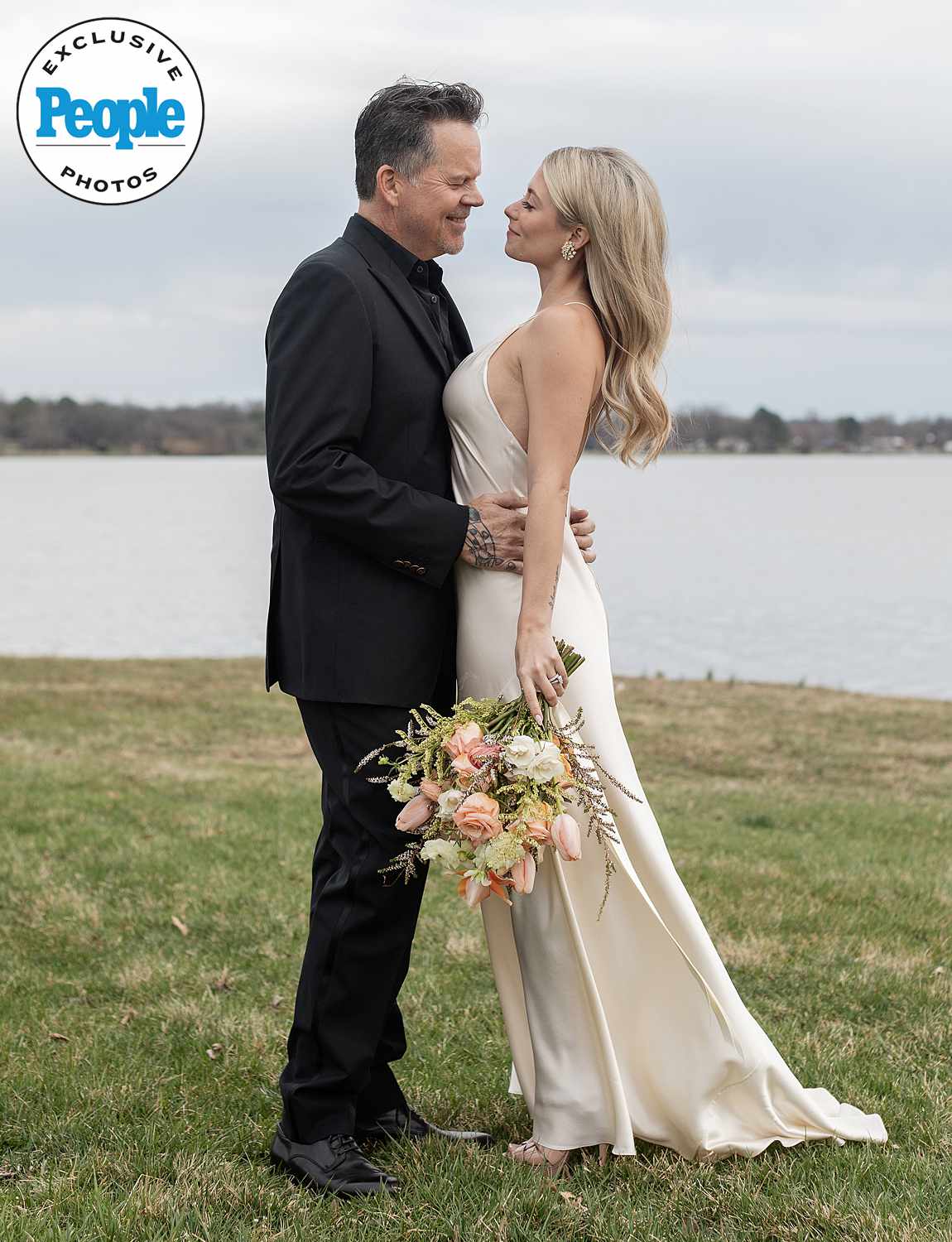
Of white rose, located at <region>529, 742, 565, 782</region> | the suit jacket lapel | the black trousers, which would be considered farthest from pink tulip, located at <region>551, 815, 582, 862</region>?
the suit jacket lapel

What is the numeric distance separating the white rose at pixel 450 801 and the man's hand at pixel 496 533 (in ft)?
2.07

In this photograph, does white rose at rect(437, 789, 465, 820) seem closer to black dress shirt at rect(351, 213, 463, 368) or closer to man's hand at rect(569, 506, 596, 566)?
man's hand at rect(569, 506, 596, 566)

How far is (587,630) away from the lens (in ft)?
11.6

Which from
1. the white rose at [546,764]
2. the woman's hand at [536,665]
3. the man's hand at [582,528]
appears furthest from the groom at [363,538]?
the white rose at [546,764]

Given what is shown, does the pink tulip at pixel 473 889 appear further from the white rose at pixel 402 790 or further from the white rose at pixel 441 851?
the white rose at pixel 402 790

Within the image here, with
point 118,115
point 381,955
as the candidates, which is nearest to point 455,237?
point 381,955

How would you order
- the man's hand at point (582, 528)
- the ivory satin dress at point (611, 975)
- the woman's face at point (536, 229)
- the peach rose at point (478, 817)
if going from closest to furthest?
the peach rose at point (478, 817), the woman's face at point (536, 229), the ivory satin dress at point (611, 975), the man's hand at point (582, 528)

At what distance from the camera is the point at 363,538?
324cm

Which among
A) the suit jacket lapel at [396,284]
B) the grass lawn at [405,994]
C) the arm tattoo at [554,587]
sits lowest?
the grass lawn at [405,994]

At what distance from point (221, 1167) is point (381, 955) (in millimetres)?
686

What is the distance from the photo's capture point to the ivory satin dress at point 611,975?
11.4 feet

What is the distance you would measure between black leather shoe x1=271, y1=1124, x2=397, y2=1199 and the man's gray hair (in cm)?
248

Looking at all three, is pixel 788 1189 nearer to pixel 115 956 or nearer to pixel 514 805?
pixel 514 805

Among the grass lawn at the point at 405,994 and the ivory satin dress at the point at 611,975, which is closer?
the grass lawn at the point at 405,994
